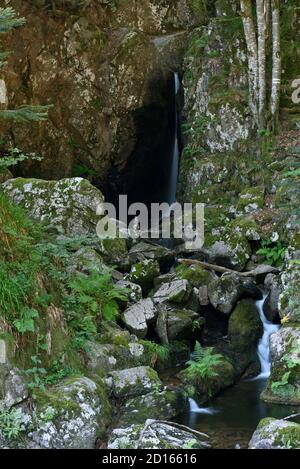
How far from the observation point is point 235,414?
25.8 ft

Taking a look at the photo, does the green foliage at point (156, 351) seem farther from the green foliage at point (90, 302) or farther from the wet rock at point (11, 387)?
the wet rock at point (11, 387)

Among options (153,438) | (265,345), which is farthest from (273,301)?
(153,438)

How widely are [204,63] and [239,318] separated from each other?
8.21 metres

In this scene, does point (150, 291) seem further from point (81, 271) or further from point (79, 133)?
point (79, 133)

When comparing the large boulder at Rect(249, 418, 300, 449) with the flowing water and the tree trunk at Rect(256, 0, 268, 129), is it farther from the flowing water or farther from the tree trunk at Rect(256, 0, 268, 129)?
the tree trunk at Rect(256, 0, 268, 129)

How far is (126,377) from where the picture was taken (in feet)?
25.6

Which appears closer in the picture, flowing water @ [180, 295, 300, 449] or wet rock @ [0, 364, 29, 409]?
wet rock @ [0, 364, 29, 409]

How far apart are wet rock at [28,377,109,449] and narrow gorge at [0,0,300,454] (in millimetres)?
17

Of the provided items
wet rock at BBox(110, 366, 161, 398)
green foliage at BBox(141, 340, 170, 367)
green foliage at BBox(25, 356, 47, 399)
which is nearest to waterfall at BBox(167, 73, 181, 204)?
green foliage at BBox(141, 340, 170, 367)

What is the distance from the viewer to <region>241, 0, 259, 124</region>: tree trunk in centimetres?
1430

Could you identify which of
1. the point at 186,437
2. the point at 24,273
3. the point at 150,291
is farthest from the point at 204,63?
the point at 186,437

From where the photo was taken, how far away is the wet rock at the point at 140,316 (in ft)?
31.4

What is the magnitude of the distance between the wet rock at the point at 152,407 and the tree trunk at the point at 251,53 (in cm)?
888
